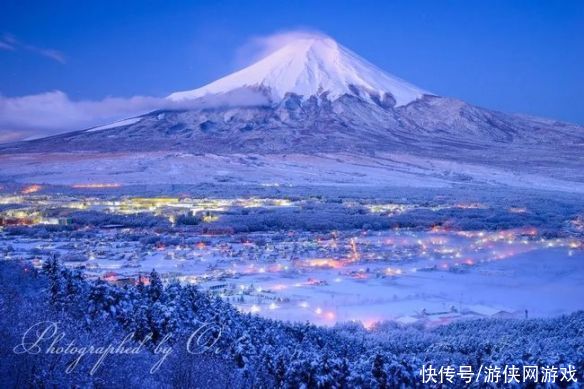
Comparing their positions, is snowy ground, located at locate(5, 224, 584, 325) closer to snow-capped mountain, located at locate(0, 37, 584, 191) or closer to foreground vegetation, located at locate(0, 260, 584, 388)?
foreground vegetation, located at locate(0, 260, 584, 388)

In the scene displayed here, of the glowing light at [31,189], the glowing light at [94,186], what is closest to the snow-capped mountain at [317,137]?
the glowing light at [94,186]

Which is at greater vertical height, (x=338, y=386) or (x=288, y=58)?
(x=288, y=58)

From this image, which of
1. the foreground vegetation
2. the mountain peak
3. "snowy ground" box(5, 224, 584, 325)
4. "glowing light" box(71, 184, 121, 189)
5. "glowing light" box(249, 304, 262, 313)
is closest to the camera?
the foreground vegetation

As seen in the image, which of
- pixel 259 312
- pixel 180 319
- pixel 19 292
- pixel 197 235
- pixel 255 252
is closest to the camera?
pixel 180 319

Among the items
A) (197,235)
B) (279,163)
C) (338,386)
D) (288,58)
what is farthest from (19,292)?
A: (288,58)

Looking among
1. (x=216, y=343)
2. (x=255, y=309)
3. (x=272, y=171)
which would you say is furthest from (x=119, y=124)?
(x=216, y=343)

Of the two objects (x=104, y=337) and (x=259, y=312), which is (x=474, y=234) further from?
(x=104, y=337)

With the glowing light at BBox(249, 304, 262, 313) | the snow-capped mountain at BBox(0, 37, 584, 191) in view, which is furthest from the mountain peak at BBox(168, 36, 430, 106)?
the glowing light at BBox(249, 304, 262, 313)

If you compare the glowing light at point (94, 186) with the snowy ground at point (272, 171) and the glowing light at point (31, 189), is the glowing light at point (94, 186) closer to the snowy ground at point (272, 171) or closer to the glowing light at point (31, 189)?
the snowy ground at point (272, 171)
